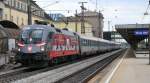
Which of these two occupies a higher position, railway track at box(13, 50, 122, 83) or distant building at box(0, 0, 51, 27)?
distant building at box(0, 0, 51, 27)

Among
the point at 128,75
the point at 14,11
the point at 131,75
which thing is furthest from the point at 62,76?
the point at 14,11

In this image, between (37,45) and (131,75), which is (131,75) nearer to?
(131,75)

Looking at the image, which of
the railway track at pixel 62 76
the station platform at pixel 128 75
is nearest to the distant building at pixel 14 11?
the station platform at pixel 128 75

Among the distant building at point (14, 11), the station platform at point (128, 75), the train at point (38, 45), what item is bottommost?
the station platform at point (128, 75)

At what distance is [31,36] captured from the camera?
28938mm

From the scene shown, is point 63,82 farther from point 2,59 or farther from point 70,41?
point 70,41

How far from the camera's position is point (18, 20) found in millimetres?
81062

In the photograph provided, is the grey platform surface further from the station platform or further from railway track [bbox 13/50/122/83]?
railway track [bbox 13/50/122/83]

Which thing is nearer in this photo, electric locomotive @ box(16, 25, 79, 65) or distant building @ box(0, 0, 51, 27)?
electric locomotive @ box(16, 25, 79, 65)

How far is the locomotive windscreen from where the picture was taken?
28.7 meters

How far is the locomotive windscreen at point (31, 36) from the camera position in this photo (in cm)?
2873

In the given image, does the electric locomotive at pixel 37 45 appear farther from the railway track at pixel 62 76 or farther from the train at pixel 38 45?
the railway track at pixel 62 76

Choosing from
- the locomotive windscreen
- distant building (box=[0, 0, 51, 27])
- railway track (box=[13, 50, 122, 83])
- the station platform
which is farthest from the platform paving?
distant building (box=[0, 0, 51, 27])

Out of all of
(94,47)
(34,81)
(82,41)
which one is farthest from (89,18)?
(34,81)
